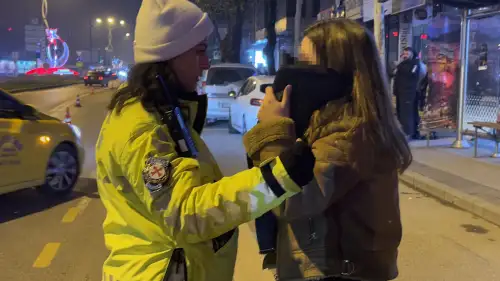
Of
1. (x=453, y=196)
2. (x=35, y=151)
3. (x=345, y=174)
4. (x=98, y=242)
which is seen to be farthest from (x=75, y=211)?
(x=345, y=174)

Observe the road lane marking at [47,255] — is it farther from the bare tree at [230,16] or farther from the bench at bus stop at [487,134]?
the bare tree at [230,16]

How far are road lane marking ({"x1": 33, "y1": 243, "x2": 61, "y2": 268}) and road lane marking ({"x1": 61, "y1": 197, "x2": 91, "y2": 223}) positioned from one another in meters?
0.95

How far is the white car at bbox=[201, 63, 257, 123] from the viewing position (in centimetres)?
1622

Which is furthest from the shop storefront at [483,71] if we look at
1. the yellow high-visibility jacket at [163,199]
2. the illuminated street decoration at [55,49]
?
the illuminated street decoration at [55,49]

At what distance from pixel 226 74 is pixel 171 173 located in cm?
1544

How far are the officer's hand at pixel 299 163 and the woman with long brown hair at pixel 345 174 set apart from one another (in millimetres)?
231

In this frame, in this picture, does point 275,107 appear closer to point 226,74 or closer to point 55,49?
point 226,74

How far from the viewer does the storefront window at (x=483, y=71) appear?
38.6 feet

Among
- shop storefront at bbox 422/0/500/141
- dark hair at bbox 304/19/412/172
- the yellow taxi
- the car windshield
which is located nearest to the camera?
dark hair at bbox 304/19/412/172

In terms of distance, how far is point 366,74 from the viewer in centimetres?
190

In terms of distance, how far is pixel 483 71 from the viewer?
12148mm

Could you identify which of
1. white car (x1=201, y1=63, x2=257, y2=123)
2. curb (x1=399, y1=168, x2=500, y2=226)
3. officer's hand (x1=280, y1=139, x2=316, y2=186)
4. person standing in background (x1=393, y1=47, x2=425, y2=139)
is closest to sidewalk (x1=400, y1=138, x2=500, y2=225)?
curb (x1=399, y1=168, x2=500, y2=226)

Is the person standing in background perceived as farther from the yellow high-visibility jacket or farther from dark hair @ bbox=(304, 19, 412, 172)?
the yellow high-visibility jacket

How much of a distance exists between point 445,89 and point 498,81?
1.36 meters
